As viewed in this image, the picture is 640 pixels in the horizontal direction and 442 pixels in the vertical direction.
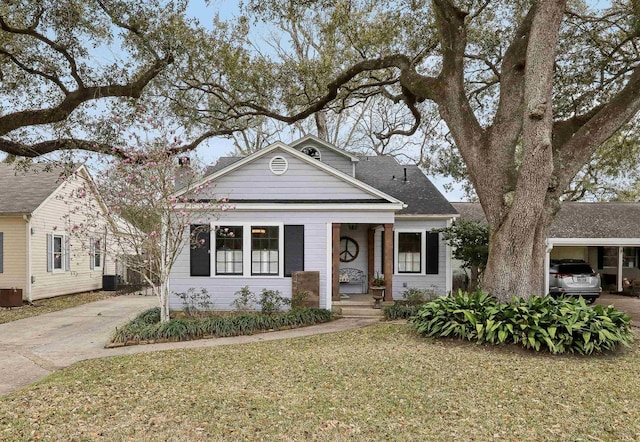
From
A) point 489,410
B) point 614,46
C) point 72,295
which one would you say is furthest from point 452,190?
point 489,410

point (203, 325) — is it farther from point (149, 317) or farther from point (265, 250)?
point (265, 250)

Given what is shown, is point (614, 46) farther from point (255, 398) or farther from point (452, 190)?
point (452, 190)

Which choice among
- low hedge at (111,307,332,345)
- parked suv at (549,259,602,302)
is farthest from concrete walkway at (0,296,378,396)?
parked suv at (549,259,602,302)

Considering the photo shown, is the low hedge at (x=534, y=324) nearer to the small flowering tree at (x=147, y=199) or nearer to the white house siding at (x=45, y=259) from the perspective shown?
the small flowering tree at (x=147, y=199)

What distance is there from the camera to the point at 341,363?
6.82 meters

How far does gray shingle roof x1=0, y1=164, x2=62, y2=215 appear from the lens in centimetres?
1470

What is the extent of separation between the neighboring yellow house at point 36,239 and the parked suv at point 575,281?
15.1 meters

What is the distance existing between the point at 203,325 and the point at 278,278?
9.03 ft

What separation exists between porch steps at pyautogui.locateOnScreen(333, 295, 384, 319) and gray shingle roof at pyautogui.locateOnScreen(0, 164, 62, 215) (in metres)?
9.77

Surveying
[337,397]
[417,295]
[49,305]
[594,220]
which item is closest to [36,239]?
Answer: [49,305]

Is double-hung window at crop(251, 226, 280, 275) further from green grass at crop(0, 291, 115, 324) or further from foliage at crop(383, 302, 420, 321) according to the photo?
green grass at crop(0, 291, 115, 324)

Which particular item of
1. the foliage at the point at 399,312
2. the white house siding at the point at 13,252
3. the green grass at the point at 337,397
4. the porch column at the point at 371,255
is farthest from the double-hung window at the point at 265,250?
the white house siding at the point at 13,252

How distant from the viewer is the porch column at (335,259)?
11906 mm

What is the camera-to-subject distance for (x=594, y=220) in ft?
54.9
